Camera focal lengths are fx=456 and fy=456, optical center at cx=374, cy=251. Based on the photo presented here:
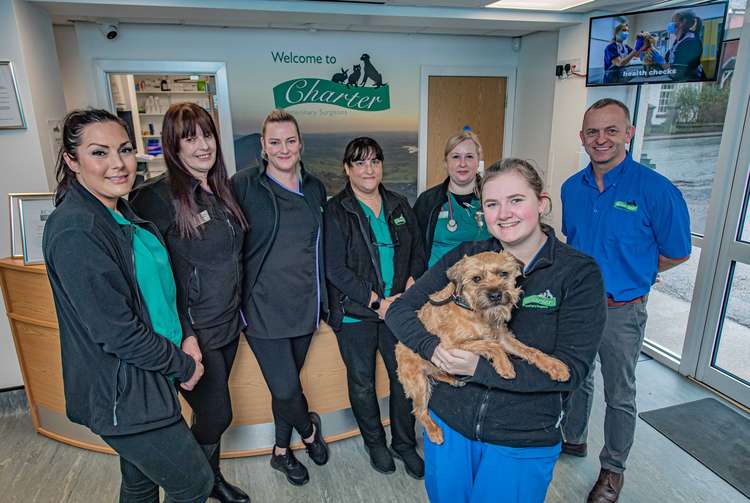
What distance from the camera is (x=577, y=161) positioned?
3.97 metres

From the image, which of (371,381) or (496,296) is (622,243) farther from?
(371,381)

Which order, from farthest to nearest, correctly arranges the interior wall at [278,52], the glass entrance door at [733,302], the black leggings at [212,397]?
the interior wall at [278,52], the glass entrance door at [733,302], the black leggings at [212,397]

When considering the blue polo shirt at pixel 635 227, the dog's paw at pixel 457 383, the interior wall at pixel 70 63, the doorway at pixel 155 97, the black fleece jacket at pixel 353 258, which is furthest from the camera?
the doorway at pixel 155 97

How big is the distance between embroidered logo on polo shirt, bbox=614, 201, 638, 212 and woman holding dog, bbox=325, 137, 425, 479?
95 centimetres

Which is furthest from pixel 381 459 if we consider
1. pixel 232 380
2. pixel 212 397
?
pixel 212 397

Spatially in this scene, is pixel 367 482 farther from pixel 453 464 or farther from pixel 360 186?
pixel 360 186

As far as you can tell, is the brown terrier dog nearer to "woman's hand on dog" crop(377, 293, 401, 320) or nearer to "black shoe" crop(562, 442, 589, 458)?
"woman's hand on dog" crop(377, 293, 401, 320)

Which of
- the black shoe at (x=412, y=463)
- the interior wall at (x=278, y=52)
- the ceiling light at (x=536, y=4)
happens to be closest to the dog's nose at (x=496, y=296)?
the black shoe at (x=412, y=463)

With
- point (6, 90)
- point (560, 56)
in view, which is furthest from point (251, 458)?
point (560, 56)

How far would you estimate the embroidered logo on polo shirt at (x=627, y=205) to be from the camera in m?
2.10

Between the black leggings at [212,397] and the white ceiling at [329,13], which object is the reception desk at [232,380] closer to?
the black leggings at [212,397]

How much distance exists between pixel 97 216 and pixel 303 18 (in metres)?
2.92

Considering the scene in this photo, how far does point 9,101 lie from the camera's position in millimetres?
2750

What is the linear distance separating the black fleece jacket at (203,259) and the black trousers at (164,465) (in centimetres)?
41
